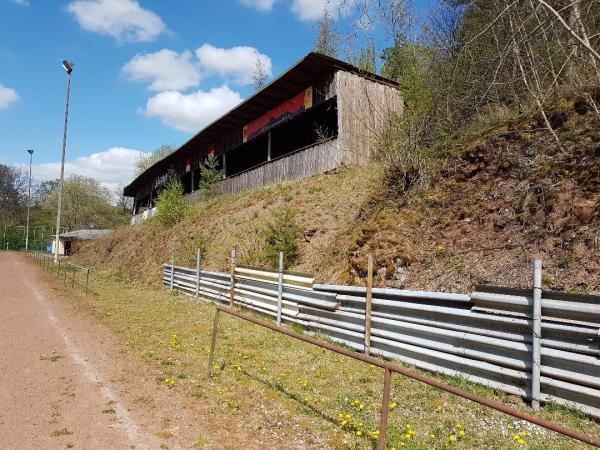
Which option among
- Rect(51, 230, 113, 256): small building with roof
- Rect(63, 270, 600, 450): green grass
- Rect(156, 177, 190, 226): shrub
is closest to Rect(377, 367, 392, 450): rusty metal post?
Rect(63, 270, 600, 450): green grass

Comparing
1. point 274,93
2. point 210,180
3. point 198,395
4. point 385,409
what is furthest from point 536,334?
point 210,180

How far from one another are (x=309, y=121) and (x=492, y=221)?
1621cm

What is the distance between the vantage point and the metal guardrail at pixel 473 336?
174 inches

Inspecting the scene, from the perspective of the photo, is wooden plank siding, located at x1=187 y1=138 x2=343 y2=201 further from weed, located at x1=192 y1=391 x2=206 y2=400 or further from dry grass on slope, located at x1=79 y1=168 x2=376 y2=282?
weed, located at x1=192 y1=391 x2=206 y2=400

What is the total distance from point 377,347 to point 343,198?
7863 millimetres

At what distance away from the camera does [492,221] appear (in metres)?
7.64

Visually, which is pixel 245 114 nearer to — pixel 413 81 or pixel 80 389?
pixel 413 81

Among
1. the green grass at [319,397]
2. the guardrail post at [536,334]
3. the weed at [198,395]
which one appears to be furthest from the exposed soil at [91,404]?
the guardrail post at [536,334]

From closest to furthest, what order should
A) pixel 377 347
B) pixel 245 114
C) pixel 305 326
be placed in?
1. pixel 377 347
2. pixel 305 326
3. pixel 245 114

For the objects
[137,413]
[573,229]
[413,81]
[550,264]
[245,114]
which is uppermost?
[245,114]

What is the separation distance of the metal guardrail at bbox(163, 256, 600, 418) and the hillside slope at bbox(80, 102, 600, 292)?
100 centimetres

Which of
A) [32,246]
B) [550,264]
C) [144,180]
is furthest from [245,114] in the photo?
[32,246]

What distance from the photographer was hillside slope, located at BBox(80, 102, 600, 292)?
6355 mm

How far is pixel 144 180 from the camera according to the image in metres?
44.2
